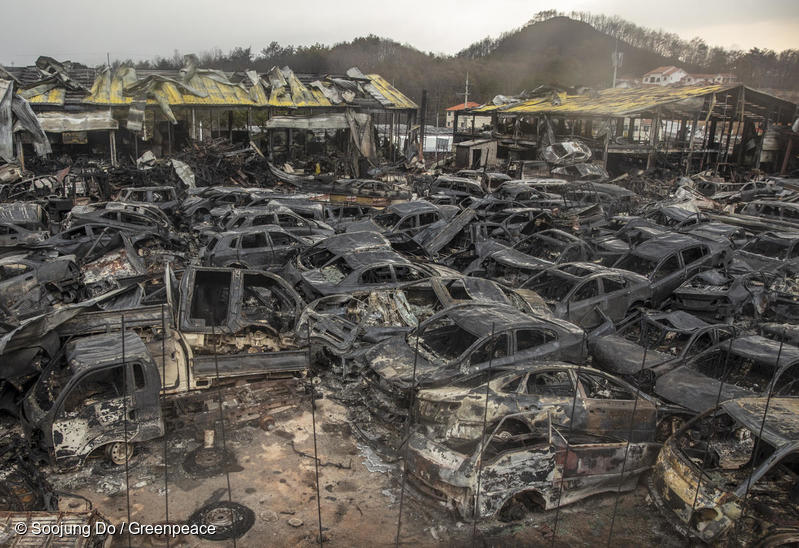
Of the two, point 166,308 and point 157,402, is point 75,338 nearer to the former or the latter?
point 166,308

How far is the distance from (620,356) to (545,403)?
2706mm

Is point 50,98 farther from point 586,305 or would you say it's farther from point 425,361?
point 425,361

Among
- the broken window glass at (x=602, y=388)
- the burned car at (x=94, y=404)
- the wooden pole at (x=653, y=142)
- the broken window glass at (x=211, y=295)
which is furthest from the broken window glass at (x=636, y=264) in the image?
the wooden pole at (x=653, y=142)

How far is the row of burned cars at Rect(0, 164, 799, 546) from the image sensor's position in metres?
4.98

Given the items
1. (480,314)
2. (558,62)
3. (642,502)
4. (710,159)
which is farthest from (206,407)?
(558,62)

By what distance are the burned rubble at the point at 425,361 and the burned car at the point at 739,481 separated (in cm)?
2

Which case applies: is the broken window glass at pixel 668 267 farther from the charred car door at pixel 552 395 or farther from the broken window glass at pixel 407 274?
the charred car door at pixel 552 395

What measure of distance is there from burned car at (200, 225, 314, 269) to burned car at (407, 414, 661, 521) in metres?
7.00

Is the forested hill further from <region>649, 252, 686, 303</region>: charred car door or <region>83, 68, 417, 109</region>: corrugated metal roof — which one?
<region>649, 252, 686, 303</region>: charred car door

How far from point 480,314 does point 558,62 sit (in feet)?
247

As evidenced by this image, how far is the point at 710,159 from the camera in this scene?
33.1m

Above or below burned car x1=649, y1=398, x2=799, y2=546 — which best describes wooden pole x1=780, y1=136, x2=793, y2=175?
above

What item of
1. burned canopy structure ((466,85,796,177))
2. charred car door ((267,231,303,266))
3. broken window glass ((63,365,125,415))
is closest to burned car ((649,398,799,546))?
broken window glass ((63,365,125,415))

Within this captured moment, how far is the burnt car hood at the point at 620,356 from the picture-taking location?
7297 millimetres
